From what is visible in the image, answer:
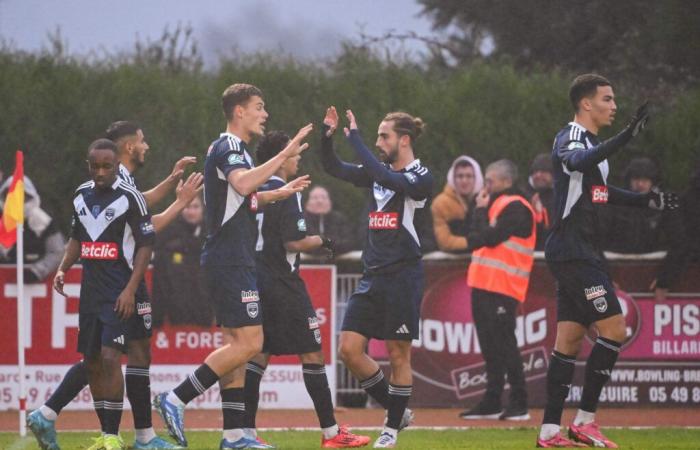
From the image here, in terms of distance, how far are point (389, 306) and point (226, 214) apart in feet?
5.03

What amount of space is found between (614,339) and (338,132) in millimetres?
7741

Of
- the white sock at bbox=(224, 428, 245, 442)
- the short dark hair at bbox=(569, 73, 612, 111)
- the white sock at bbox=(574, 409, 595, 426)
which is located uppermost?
the short dark hair at bbox=(569, 73, 612, 111)

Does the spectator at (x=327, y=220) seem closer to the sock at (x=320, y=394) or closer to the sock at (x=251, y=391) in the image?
the sock at (x=251, y=391)

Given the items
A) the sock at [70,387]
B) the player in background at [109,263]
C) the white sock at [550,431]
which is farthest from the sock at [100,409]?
the white sock at [550,431]

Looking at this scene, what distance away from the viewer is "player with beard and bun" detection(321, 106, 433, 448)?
11.1 m

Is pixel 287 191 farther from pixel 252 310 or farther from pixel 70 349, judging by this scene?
pixel 70 349

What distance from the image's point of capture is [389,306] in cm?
Answer: 1117

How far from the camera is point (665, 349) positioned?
611 inches

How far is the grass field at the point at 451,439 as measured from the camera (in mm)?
11297

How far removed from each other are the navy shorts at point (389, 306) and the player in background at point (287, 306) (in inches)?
13.8

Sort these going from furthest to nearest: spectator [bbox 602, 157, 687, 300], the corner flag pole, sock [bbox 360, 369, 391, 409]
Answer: spectator [bbox 602, 157, 687, 300], the corner flag pole, sock [bbox 360, 369, 391, 409]

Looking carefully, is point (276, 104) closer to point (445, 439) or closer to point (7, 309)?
point (7, 309)

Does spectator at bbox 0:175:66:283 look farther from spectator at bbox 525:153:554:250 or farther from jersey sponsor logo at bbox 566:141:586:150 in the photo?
jersey sponsor logo at bbox 566:141:586:150

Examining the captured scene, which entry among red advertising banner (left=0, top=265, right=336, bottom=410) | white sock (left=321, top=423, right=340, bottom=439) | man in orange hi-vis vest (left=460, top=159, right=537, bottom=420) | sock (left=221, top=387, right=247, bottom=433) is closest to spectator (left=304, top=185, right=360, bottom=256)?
red advertising banner (left=0, top=265, right=336, bottom=410)
